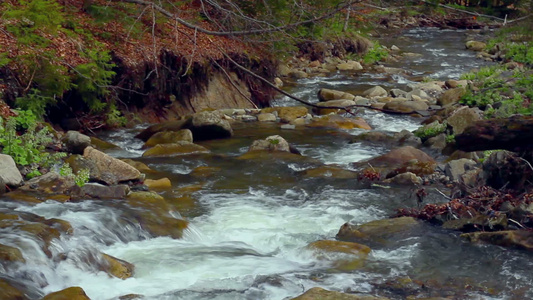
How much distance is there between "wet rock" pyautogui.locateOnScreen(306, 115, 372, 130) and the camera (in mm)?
15281

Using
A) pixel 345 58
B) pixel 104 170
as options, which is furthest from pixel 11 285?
pixel 345 58

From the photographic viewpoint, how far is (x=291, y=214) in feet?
28.7

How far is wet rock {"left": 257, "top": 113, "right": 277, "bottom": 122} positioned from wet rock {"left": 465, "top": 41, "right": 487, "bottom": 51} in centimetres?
1499

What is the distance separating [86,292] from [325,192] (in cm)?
471

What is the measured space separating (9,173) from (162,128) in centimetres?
521

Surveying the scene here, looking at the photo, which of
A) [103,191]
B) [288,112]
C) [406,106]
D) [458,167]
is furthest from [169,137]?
[406,106]

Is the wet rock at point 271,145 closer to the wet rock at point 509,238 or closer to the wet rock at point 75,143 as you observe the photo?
the wet rock at point 75,143

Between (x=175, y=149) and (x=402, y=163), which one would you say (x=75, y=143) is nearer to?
(x=175, y=149)

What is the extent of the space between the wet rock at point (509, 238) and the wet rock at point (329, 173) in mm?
3426

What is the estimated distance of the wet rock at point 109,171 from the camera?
9.13 meters

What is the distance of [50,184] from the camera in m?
8.41

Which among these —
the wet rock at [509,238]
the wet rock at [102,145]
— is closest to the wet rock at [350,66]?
the wet rock at [102,145]

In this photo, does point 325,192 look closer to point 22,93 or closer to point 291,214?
point 291,214

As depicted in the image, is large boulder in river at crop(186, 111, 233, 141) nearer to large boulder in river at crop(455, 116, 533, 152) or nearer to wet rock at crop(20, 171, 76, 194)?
wet rock at crop(20, 171, 76, 194)
